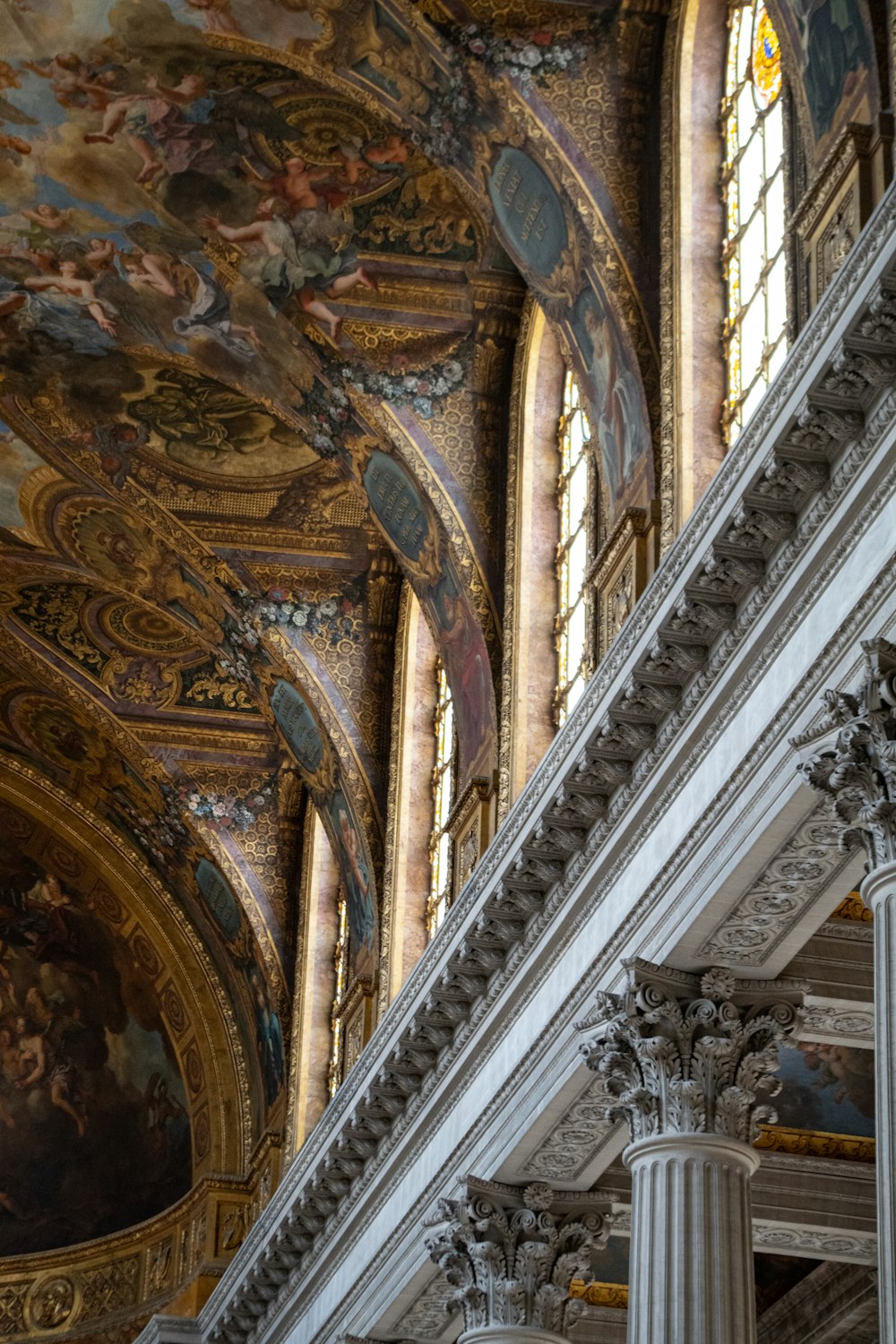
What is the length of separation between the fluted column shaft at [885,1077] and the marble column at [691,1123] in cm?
249

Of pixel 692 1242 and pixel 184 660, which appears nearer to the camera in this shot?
pixel 692 1242

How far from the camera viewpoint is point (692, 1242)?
10.5m

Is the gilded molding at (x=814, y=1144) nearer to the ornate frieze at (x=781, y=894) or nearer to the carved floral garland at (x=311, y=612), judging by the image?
the ornate frieze at (x=781, y=894)

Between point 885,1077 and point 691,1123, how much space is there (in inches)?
115

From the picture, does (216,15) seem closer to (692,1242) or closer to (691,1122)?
(691,1122)

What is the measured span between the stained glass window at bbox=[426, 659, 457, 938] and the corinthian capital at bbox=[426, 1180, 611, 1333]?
11.7 ft

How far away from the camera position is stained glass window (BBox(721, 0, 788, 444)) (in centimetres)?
1174

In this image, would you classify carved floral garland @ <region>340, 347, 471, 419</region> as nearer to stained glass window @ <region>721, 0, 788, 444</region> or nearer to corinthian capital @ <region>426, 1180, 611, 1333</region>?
stained glass window @ <region>721, 0, 788, 444</region>

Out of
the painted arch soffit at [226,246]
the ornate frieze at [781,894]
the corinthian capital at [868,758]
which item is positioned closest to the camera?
the corinthian capital at [868,758]

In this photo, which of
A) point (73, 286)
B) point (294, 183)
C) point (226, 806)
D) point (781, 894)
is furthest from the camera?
point (226, 806)

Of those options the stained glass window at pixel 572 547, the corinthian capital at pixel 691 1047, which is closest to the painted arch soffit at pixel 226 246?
the stained glass window at pixel 572 547

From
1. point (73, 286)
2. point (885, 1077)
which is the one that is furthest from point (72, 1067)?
point (885, 1077)

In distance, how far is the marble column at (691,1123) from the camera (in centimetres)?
1046

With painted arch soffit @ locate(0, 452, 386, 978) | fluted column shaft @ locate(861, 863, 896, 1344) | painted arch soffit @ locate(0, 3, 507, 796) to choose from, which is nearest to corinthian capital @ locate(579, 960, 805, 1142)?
fluted column shaft @ locate(861, 863, 896, 1344)
